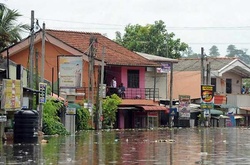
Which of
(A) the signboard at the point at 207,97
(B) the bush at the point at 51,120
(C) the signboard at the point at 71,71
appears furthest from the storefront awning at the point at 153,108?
(B) the bush at the point at 51,120

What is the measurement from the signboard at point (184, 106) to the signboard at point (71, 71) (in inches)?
772

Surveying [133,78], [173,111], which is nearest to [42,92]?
[133,78]

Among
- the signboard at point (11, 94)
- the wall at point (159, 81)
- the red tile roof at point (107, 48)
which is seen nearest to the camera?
the signboard at point (11, 94)

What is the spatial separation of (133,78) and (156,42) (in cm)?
2070

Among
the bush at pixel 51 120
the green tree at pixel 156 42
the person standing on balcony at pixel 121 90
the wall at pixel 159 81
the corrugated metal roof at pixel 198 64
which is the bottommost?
the bush at pixel 51 120

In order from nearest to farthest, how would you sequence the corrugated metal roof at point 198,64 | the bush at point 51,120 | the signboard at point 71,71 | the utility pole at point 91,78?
1. the bush at point 51,120
2. the signboard at point 71,71
3. the utility pole at point 91,78
4. the corrugated metal roof at point 198,64

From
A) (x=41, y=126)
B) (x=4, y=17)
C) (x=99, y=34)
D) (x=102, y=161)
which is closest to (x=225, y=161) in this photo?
(x=102, y=161)

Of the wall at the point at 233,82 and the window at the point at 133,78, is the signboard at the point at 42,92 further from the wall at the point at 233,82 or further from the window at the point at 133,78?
the wall at the point at 233,82

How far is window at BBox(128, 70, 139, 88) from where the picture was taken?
68062 mm

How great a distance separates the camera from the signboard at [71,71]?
1984 inches

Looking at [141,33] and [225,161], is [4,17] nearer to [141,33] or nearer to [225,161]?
[225,161]

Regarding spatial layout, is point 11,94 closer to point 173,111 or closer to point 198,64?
point 173,111

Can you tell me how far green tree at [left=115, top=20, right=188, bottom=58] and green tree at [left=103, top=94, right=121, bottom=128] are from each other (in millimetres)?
26745

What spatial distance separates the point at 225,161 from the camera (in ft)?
66.5
